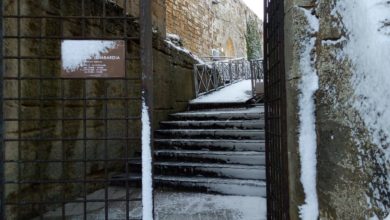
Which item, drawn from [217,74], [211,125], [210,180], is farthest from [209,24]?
[210,180]

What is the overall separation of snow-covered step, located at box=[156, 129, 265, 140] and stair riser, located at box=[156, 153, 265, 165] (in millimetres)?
565

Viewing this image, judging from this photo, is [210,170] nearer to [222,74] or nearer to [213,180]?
[213,180]

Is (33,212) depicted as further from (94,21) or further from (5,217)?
(94,21)

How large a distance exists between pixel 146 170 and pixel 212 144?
241 centimetres

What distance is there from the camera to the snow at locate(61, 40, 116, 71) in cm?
259

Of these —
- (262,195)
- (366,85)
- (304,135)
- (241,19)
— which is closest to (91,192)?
(262,195)

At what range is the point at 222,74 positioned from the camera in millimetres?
10359

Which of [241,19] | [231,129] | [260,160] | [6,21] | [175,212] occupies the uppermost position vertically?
[241,19]

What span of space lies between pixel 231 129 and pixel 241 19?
48.8 feet

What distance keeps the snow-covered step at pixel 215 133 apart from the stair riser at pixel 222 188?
1072mm

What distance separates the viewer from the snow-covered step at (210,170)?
413 cm

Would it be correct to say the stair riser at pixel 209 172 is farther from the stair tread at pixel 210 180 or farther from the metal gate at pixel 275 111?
the metal gate at pixel 275 111

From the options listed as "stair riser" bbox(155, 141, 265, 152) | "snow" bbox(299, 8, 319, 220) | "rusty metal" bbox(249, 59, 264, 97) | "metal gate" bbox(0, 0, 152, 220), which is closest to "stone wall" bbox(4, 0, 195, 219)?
"metal gate" bbox(0, 0, 152, 220)

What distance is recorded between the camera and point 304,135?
2.00 metres
